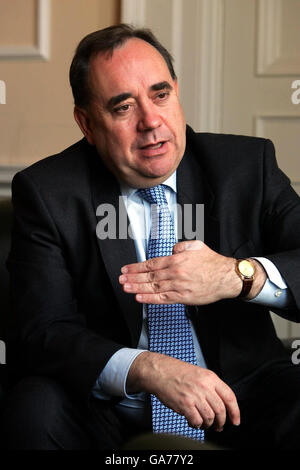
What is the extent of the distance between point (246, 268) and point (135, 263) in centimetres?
22

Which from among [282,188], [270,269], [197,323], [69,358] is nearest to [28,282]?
[69,358]

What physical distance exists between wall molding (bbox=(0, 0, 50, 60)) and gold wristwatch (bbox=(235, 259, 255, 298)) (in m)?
1.57

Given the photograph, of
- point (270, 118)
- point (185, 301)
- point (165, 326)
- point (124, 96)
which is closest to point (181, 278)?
point (185, 301)

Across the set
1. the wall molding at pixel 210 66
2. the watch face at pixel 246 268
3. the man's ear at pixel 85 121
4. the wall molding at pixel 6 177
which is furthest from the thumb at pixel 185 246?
the wall molding at pixel 6 177

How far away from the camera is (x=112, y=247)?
159cm

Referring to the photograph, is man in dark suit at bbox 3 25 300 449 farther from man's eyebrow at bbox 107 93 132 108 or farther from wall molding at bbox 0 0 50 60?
wall molding at bbox 0 0 50 60

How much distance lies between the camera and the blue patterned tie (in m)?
1.50

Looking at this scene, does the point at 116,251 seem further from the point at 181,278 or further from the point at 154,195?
the point at 181,278

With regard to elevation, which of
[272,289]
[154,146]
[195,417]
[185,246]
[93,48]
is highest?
[93,48]

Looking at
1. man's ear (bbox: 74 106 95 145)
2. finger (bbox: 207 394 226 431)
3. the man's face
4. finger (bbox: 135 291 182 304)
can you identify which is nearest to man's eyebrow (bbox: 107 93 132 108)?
the man's face

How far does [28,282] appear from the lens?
5.09 ft

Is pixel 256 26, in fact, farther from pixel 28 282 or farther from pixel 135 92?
pixel 28 282

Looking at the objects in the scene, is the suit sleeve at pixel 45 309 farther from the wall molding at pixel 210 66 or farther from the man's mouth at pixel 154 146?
the wall molding at pixel 210 66

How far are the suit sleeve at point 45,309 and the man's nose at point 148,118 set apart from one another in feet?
0.94
